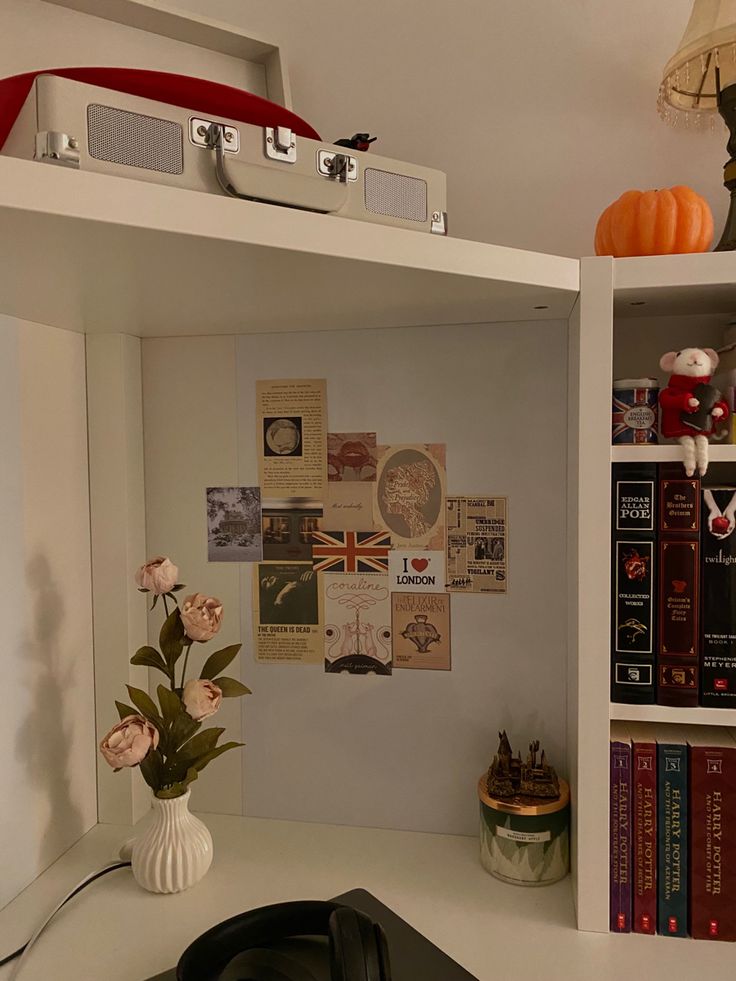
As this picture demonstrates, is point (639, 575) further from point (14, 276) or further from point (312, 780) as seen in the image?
point (14, 276)

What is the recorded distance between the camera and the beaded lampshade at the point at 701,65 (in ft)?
3.06

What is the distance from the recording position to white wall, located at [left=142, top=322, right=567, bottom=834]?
1073 mm

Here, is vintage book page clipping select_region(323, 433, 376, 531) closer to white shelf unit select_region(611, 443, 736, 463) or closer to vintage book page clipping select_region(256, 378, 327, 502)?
vintage book page clipping select_region(256, 378, 327, 502)

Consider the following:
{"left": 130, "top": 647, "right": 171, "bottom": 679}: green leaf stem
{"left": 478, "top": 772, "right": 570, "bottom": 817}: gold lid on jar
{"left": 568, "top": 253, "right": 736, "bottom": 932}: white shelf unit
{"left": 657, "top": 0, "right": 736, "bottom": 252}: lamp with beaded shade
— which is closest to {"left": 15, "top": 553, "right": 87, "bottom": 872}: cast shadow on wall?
{"left": 130, "top": 647, "right": 171, "bottom": 679}: green leaf stem

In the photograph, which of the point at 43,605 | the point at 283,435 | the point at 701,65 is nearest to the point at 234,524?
the point at 283,435

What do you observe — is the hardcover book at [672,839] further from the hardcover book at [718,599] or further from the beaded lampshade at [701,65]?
the beaded lampshade at [701,65]

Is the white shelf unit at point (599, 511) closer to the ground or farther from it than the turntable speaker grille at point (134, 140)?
closer to the ground

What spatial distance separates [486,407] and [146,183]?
1.92 feet

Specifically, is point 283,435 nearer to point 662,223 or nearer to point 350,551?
point 350,551

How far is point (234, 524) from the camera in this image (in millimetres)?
1156

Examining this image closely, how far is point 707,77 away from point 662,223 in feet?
0.85

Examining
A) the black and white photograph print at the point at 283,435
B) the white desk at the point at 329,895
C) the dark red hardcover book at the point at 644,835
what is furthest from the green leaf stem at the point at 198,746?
the dark red hardcover book at the point at 644,835

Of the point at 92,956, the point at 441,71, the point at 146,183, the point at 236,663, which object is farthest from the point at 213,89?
the point at 92,956

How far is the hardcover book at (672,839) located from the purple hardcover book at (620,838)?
0.03 m
